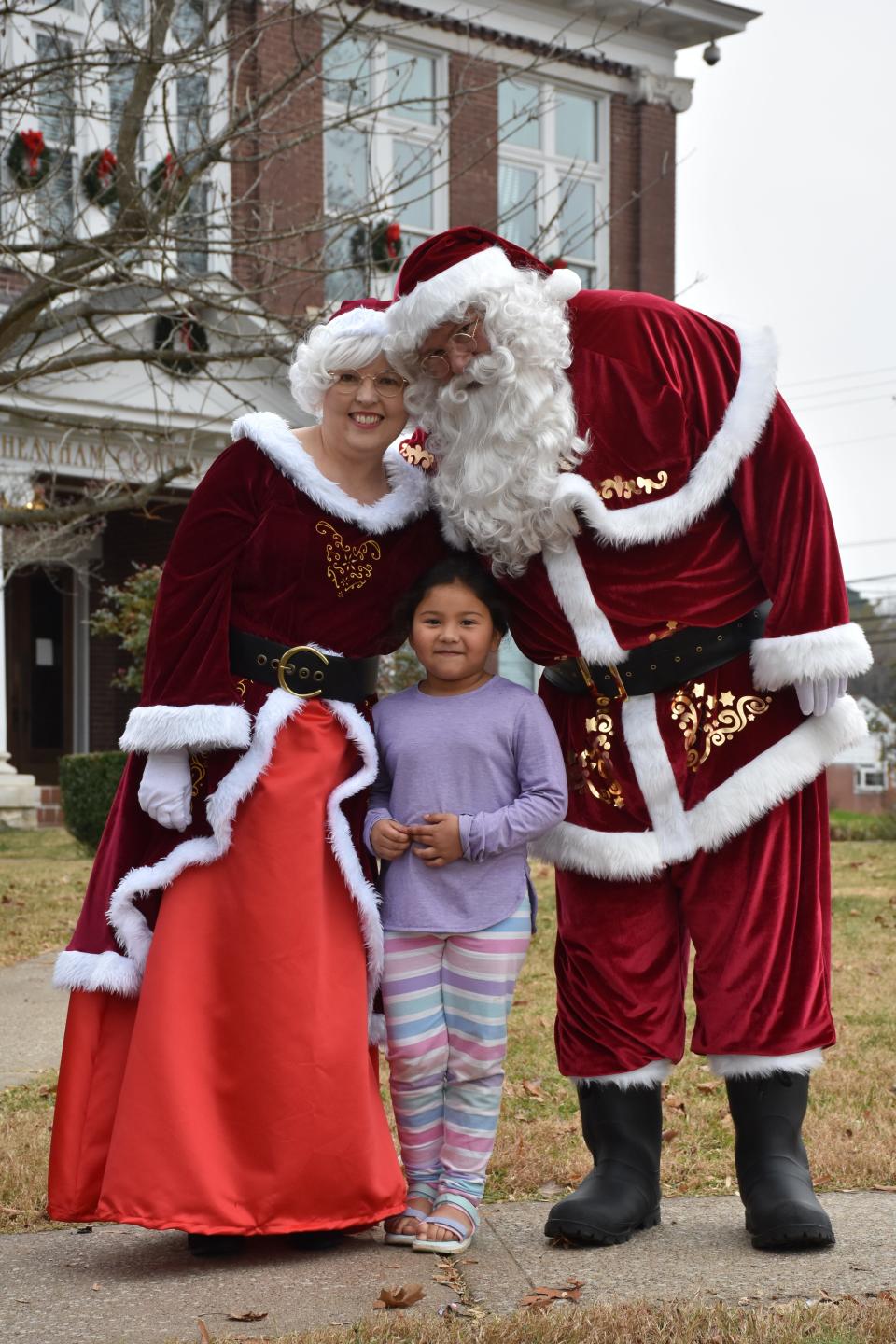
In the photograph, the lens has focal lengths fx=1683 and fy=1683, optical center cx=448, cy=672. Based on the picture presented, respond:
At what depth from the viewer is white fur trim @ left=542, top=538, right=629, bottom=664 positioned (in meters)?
3.52

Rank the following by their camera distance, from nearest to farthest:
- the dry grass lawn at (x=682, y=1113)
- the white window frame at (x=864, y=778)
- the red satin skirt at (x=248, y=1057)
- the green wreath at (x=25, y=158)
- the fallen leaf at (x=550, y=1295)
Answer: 1. the fallen leaf at (x=550, y=1295)
2. the red satin skirt at (x=248, y=1057)
3. the dry grass lawn at (x=682, y=1113)
4. the green wreath at (x=25, y=158)
5. the white window frame at (x=864, y=778)

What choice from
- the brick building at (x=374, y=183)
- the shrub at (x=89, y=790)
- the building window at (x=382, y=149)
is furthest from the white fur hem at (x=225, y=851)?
the building window at (x=382, y=149)

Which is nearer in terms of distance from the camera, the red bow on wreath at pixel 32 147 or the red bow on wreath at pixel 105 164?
the red bow on wreath at pixel 105 164

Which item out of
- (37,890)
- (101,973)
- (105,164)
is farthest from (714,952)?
(37,890)

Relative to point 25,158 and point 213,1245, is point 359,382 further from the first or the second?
point 25,158

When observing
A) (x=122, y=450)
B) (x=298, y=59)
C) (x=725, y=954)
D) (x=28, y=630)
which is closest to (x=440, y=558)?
(x=725, y=954)

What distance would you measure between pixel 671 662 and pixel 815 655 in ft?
0.97

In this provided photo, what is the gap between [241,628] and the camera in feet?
11.8

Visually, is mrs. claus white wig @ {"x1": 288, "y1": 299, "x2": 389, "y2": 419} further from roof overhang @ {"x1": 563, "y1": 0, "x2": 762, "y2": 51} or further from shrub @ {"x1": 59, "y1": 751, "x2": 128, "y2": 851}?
roof overhang @ {"x1": 563, "y1": 0, "x2": 762, "y2": 51}

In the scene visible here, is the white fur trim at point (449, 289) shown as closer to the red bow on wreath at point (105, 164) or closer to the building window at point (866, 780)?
the red bow on wreath at point (105, 164)

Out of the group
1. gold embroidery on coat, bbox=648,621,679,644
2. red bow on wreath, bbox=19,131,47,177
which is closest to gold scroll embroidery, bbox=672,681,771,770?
gold embroidery on coat, bbox=648,621,679,644

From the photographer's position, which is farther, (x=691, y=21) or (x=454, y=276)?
(x=691, y=21)

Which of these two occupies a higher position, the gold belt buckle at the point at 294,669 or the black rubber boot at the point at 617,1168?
the gold belt buckle at the point at 294,669

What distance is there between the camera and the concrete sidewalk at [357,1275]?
304 centimetres
